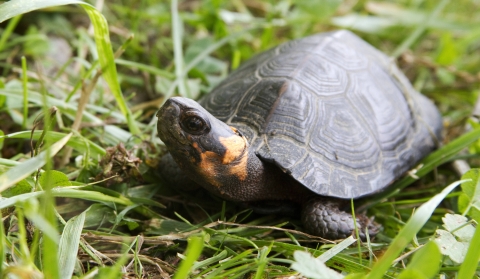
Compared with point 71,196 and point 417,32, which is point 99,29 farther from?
point 417,32

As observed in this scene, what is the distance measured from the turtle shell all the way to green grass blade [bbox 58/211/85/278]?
2.54 ft

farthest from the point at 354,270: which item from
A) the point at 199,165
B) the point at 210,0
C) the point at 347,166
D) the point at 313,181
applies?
the point at 210,0

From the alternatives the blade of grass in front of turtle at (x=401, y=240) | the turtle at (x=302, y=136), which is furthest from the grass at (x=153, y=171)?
the turtle at (x=302, y=136)

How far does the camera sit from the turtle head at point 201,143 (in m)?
1.65

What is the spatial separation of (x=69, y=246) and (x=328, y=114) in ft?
4.14

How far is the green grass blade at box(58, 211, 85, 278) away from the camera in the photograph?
1.36m

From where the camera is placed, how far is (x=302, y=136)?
6.31 feet

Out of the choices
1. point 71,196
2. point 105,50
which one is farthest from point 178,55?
point 71,196

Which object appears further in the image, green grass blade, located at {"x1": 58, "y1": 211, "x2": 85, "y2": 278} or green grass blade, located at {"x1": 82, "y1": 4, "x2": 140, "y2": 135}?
green grass blade, located at {"x1": 82, "y1": 4, "x2": 140, "y2": 135}

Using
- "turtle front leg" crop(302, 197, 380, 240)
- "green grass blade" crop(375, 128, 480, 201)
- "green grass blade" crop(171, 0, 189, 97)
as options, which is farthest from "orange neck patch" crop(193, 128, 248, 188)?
"green grass blade" crop(171, 0, 189, 97)

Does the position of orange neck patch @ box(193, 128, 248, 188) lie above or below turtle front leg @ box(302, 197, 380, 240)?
above

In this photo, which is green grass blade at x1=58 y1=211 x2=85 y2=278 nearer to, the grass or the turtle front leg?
the grass

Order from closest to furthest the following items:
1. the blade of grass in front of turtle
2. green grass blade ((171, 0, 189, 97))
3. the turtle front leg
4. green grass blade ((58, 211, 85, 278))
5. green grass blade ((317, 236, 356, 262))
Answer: the blade of grass in front of turtle, green grass blade ((58, 211, 85, 278)), green grass blade ((317, 236, 356, 262)), the turtle front leg, green grass blade ((171, 0, 189, 97))

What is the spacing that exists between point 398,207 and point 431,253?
100cm
